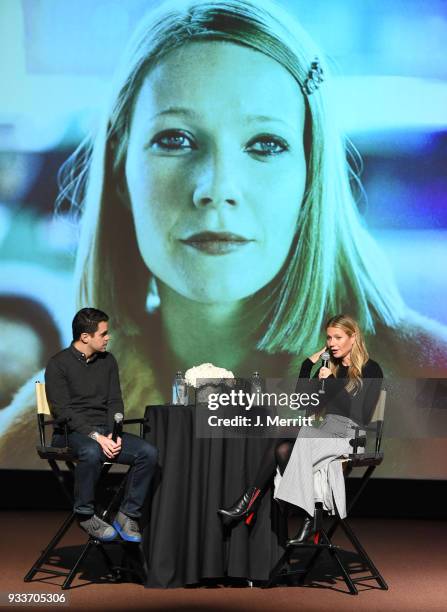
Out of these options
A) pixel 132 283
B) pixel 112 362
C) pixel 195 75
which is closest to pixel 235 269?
pixel 132 283

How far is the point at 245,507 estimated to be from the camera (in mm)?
4691

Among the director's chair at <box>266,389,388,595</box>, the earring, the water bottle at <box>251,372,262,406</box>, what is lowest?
the director's chair at <box>266,389,388,595</box>

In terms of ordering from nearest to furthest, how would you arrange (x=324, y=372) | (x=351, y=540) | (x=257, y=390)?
(x=257, y=390)
(x=324, y=372)
(x=351, y=540)

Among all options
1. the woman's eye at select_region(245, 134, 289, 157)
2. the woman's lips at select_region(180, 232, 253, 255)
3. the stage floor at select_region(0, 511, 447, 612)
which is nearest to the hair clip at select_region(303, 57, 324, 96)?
the woman's eye at select_region(245, 134, 289, 157)

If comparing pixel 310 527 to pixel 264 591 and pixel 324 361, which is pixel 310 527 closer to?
pixel 264 591

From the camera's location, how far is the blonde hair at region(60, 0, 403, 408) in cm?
661

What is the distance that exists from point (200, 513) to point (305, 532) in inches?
18.0

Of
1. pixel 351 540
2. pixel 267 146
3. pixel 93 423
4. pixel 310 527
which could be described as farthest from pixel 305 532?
pixel 267 146

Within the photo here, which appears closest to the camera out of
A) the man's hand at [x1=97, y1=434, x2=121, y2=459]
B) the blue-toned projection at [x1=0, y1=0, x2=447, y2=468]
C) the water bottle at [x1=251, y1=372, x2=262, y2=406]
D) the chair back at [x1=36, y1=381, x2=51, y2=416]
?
the water bottle at [x1=251, y1=372, x2=262, y2=406]

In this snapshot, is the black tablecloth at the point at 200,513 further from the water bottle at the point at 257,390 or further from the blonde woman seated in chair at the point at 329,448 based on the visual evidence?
the water bottle at the point at 257,390

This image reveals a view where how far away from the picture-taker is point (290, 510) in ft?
15.7

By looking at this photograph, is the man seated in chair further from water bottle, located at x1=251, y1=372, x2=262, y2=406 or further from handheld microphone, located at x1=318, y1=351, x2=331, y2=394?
handheld microphone, located at x1=318, y1=351, x2=331, y2=394

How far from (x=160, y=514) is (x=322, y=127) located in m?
2.87

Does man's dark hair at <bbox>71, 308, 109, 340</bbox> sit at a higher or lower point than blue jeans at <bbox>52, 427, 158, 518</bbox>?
higher
